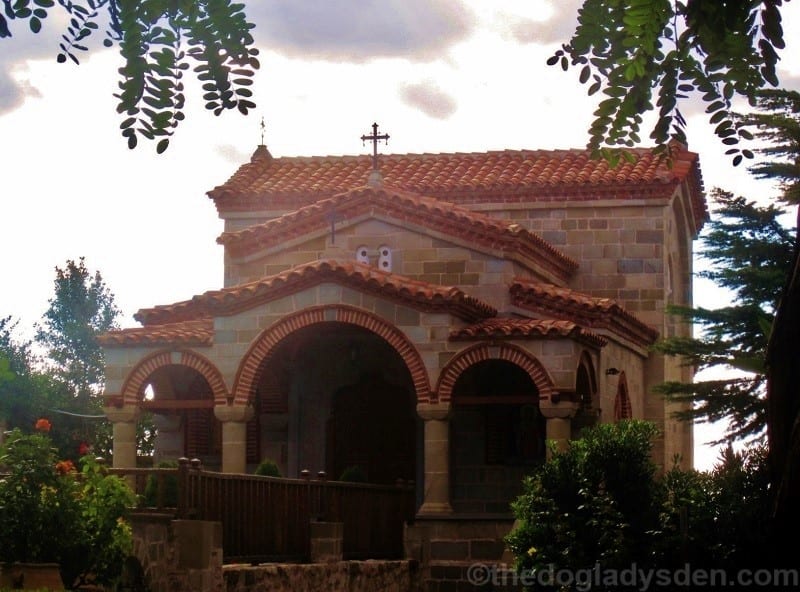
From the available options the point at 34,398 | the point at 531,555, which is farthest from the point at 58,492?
the point at 34,398

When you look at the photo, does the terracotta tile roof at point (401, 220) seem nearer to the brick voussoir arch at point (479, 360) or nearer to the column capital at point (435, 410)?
the brick voussoir arch at point (479, 360)

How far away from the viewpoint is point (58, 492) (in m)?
12.8

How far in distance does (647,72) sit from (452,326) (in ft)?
46.4

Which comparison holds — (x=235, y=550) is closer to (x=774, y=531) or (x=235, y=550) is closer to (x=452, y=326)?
(x=452, y=326)

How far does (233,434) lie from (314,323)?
180 centimetres

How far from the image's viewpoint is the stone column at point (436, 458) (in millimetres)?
18516

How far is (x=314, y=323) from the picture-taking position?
1894 centimetres

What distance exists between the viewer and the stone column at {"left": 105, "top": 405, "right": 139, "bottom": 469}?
19672 millimetres

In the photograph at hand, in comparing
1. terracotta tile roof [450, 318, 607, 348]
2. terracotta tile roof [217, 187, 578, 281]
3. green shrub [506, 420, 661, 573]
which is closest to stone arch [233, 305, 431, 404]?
terracotta tile roof [450, 318, 607, 348]

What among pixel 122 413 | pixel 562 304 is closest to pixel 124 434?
pixel 122 413

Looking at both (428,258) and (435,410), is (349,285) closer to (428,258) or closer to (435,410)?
(435,410)

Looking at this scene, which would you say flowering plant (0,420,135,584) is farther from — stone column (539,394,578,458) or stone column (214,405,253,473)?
stone column (539,394,578,458)

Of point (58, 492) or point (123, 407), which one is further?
point (123, 407)

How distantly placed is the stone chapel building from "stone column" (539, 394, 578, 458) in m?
0.03
